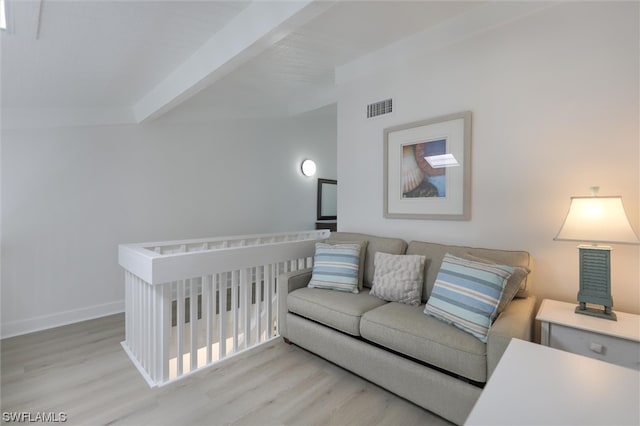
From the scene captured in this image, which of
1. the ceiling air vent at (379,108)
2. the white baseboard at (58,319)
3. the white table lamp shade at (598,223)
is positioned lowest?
the white baseboard at (58,319)

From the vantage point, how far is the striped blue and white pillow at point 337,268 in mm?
2545

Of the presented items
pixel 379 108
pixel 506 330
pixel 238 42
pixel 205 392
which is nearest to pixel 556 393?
pixel 506 330

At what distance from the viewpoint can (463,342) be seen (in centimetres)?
167

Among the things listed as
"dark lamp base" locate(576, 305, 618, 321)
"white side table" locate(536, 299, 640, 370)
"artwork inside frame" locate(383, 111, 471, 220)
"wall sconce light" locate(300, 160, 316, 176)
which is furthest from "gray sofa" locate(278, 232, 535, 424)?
"wall sconce light" locate(300, 160, 316, 176)

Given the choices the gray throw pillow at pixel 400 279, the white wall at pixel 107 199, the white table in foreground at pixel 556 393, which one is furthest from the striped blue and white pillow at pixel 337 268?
the white wall at pixel 107 199

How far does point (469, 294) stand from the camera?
1.80 metres

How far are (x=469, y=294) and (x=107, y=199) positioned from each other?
142 inches

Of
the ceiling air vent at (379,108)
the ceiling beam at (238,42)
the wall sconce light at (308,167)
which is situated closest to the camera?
the ceiling beam at (238,42)

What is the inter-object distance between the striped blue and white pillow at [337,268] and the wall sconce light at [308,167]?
2591 mm

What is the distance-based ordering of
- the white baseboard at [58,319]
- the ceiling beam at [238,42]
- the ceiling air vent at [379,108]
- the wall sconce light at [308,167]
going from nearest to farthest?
the ceiling beam at [238,42] < the white baseboard at [58,319] < the ceiling air vent at [379,108] < the wall sconce light at [308,167]

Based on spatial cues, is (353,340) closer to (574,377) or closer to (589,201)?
(574,377)

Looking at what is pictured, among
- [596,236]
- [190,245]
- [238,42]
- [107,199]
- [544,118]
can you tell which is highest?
[238,42]

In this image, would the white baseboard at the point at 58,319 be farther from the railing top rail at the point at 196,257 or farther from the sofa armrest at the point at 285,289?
the sofa armrest at the point at 285,289

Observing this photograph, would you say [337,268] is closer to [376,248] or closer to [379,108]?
A: [376,248]
